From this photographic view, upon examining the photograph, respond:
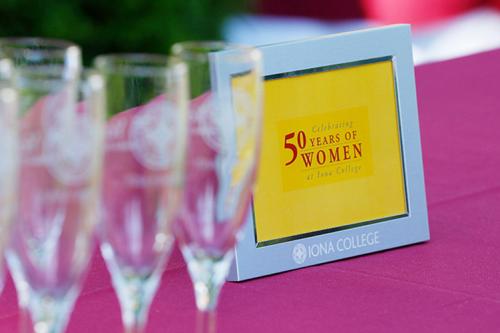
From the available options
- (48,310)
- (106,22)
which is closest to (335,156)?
(48,310)

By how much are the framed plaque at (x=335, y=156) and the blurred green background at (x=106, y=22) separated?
4.24 m

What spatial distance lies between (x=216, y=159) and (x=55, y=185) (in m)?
0.14

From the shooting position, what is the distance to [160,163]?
68cm

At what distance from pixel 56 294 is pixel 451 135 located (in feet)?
3.47

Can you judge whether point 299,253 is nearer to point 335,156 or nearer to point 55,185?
point 335,156

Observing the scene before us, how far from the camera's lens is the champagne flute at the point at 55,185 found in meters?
0.64

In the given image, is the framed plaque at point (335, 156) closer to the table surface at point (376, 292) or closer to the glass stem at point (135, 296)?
the table surface at point (376, 292)

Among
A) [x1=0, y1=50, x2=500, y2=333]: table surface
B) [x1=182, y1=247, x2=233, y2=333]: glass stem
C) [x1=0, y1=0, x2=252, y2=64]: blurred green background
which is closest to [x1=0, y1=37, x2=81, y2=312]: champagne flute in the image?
[x1=182, y1=247, x2=233, y2=333]: glass stem

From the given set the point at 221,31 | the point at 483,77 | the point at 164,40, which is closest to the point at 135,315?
the point at 483,77

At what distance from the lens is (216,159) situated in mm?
749

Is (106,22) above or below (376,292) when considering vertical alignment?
above

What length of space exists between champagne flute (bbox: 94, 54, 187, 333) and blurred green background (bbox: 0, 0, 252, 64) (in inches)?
187

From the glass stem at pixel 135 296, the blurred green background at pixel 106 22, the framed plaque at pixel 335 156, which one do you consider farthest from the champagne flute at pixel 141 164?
the blurred green background at pixel 106 22

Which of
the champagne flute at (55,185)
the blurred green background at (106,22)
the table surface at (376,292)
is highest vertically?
the blurred green background at (106,22)
